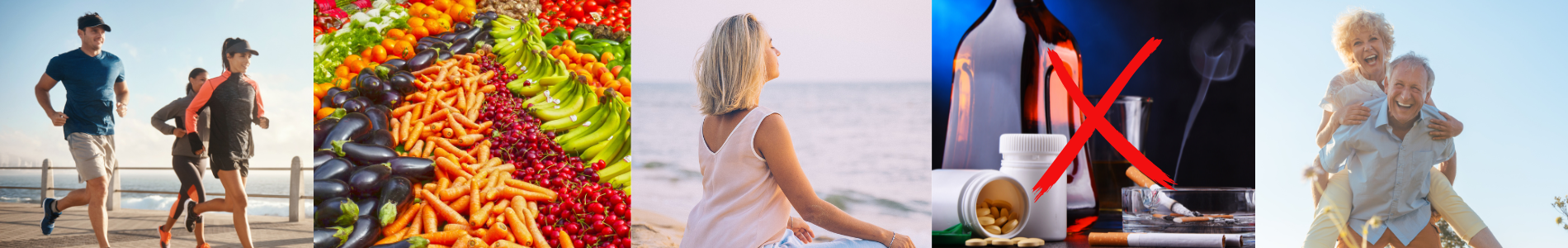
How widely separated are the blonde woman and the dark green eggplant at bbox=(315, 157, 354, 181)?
3.27 ft

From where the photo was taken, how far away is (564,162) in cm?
219

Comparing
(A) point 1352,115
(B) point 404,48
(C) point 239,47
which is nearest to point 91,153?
(C) point 239,47

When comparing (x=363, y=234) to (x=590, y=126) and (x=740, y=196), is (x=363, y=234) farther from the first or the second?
(x=740, y=196)

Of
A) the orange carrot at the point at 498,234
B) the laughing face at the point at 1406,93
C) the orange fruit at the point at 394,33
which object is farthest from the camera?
the orange fruit at the point at 394,33

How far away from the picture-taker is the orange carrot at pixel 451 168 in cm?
213

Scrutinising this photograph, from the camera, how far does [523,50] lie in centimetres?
Result: 222

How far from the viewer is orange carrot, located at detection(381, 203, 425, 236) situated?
211cm

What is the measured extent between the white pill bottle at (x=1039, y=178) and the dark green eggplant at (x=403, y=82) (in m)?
1.71

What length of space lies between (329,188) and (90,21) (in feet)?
3.39

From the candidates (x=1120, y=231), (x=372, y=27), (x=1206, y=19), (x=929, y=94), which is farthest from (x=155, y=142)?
(x=1206, y=19)

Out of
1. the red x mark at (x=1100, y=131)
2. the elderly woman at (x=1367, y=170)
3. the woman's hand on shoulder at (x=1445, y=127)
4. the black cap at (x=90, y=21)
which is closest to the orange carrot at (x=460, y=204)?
the black cap at (x=90, y=21)

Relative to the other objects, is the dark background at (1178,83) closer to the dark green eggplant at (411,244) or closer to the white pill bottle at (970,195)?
the white pill bottle at (970,195)

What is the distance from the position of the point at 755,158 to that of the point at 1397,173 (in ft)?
5.12

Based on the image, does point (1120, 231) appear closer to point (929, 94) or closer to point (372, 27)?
point (929, 94)
